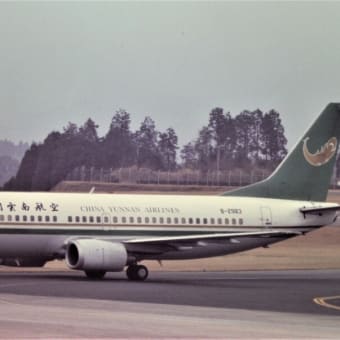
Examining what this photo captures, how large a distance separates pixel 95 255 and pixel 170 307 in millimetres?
13358

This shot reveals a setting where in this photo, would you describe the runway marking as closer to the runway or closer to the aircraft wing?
the runway

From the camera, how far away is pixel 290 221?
46781 millimetres

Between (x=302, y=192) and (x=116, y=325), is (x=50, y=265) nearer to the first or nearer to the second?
(x=302, y=192)

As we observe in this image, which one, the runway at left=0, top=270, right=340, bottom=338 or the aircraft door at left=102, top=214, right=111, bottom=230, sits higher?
the aircraft door at left=102, top=214, right=111, bottom=230

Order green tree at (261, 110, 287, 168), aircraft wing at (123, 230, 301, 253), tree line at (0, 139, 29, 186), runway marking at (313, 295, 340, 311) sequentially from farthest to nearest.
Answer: tree line at (0, 139, 29, 186)
green tree at (261, 110, 287, 168)
aircraft wing at (123, 230, 301, 253)
runway marking at (313, 295, 340, 311)

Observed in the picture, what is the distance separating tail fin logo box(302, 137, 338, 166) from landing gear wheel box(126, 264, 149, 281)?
11.4 metres

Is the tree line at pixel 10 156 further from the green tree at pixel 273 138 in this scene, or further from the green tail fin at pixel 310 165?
the green tail fin at pixel 310 165

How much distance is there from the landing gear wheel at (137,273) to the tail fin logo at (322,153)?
11366 mm

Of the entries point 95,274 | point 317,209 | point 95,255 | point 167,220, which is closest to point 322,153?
point 317,209

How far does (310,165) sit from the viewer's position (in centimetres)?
4903

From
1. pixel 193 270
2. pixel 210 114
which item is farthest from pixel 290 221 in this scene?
pixel 210 114

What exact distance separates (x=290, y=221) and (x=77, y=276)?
9.77 meters

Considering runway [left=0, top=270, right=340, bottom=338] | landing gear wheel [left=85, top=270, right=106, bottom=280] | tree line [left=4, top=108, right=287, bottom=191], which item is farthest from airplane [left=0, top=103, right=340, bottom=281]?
tree line [left=4, top=108, right=287, bottom=191]

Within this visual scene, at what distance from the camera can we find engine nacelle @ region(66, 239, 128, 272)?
132 feet
